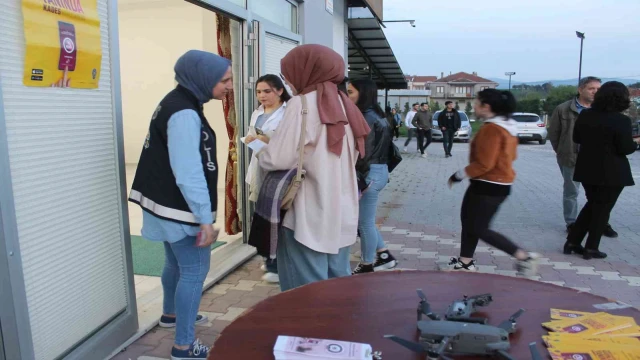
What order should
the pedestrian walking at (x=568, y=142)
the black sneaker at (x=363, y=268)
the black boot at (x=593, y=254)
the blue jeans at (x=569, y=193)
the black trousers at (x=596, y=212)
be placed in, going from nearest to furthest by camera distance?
1. the black sneaker at (x=363, y=268)
2. the black trousers at (x=596, y=212)
3. the black boot at (x=593, y=254)
4. the pedestrian walking at (x=568, y=142)
5. the blue jeans at (x=569, y=193)

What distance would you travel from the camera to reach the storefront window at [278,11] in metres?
4.95

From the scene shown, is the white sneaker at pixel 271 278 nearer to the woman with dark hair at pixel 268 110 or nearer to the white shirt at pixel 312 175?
the woman with dark hair at pixel 268 110

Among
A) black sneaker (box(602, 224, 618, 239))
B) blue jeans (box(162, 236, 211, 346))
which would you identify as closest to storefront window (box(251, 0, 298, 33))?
blue jeans (box(162, 236, 211, 346))

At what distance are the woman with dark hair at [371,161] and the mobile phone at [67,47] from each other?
1.96m

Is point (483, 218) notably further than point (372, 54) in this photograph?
No

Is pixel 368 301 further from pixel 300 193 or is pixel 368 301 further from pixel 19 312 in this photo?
pixel 19 312

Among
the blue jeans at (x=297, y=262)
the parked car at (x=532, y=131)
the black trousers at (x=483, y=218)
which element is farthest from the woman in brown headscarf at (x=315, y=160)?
the parked car at (x=532, y=131)

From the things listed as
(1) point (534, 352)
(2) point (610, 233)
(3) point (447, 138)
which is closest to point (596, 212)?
(2) point (610, 233)

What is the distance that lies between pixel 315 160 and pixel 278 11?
351 cm

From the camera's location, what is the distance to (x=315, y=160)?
2479 mm

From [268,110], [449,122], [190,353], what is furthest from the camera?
[449,122]

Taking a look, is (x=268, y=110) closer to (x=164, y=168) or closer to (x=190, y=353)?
(x=164, y=168)

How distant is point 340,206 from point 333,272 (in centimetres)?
40

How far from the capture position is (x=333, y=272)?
275 centimetres
